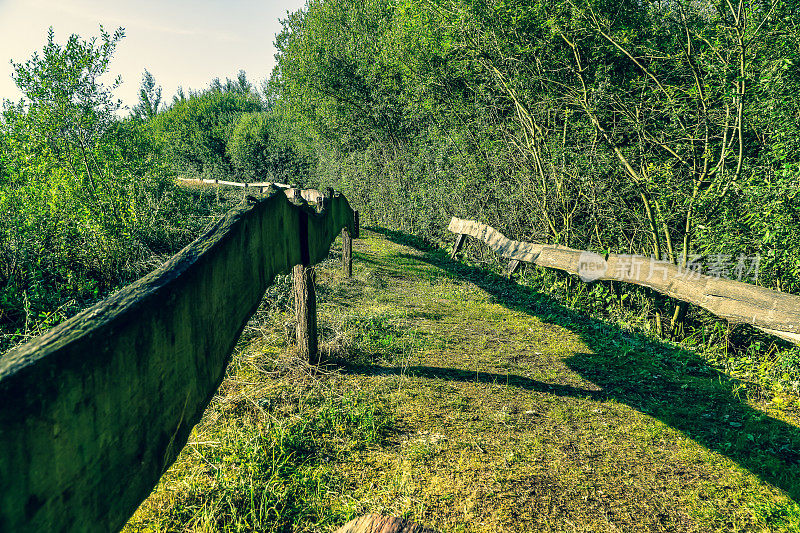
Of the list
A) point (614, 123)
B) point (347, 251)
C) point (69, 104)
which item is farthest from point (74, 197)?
point (614, 123)

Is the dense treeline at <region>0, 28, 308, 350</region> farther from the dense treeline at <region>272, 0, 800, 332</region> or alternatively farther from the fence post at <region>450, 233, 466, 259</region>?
the dense treeline at <region>272, 0, 800, 332</region>

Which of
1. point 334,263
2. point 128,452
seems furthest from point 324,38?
point 128,452

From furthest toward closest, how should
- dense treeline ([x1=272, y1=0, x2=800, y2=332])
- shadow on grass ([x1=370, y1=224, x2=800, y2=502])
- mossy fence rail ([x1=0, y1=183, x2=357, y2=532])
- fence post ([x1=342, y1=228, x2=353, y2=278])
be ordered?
fence post ([x1=342, y1=228, x2=353, y2=278]), dense treeline ([x1=272, y1=0, x2=800, y2=332]), shadow on grass ([x1=370, y1=224, x2=800, y2=502]), mossy fence rail ([x1=0, y1=183, x2=357, y2=532])

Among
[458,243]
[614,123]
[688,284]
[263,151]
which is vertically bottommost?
[688,284]

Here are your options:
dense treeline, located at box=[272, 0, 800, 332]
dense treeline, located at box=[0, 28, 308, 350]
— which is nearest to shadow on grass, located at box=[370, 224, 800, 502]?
dense treeline, located at box=[272, 0, 800, 332]

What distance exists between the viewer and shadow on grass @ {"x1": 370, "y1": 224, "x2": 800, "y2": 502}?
135 inches

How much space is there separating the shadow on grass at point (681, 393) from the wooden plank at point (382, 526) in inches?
133

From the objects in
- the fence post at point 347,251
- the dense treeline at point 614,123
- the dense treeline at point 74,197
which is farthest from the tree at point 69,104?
the dense treeline at point 614,123

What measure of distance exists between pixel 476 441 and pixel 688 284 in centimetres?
412

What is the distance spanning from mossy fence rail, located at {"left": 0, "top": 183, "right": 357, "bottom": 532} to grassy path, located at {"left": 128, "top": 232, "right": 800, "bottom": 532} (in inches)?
61.9

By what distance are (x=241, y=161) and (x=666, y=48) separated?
3293 centimetres

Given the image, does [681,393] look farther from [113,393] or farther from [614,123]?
[113,393]

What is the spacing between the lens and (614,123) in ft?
23.5

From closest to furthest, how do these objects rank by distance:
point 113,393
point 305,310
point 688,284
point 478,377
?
point 113,393 < point 305,310 < point 478,377 < point 688,284
